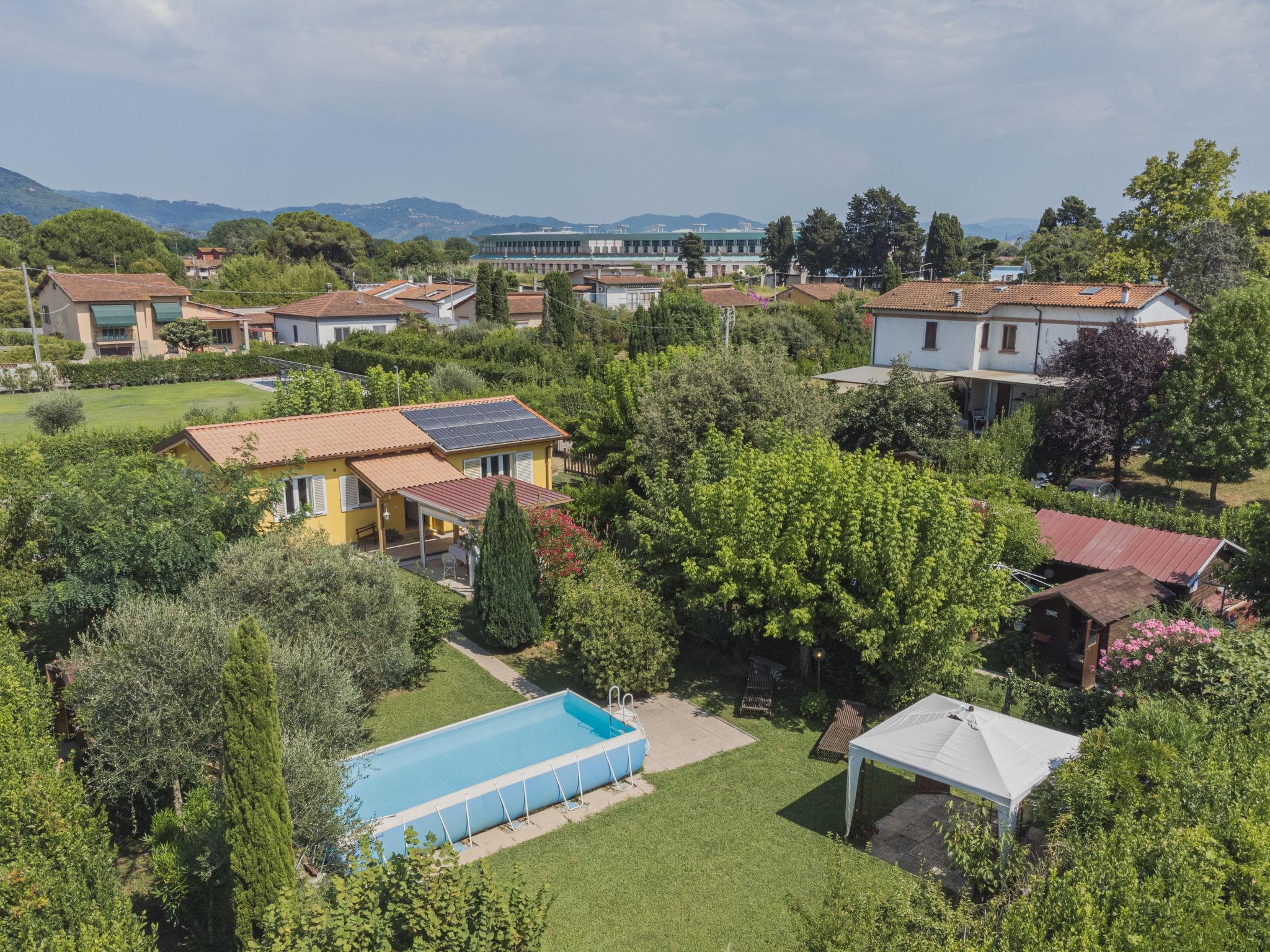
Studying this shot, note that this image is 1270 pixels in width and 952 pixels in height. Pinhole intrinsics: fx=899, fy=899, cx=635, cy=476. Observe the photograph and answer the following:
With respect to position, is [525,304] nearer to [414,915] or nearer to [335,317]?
[335,317]

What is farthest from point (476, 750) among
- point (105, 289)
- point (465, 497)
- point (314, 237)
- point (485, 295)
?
point (314, 237)

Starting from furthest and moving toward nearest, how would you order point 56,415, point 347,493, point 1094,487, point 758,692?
point 56,415
point 1094,487
point 347,493
point 758,692

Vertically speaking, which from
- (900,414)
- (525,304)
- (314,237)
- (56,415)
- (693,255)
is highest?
(314,237)

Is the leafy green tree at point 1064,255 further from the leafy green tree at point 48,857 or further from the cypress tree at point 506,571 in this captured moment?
the leafy green tree at point 48,857

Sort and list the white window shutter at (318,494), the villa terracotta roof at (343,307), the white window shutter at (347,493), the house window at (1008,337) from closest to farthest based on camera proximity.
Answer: the white window shutter at (318,494)
the white window shutter at (347,493)
the house window at (1008,337)
the villa terracotta roof at (343,307)

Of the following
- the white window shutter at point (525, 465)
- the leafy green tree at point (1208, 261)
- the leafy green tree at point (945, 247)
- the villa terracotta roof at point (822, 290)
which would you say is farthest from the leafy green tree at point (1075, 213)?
the white window shutter at point (525, 465)
